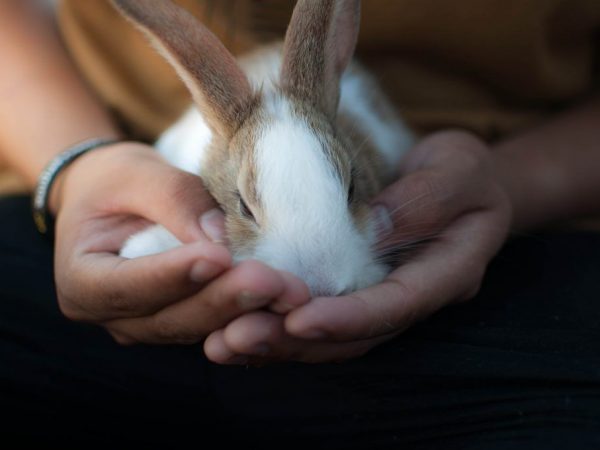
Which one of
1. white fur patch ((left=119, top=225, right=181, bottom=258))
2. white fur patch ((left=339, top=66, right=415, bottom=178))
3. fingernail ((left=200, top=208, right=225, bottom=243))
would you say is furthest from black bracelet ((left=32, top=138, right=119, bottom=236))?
white fur patch ((left=339, top=66, right=415, bottom=178))

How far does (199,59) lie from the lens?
1587 millimetres

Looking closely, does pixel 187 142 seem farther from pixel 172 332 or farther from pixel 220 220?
pixel 172 332

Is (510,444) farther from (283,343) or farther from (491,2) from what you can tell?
(491,2)

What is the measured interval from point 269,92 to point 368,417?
81 cm

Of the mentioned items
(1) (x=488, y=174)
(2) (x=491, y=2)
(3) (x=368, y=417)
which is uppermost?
(2) (x=491, y=2)

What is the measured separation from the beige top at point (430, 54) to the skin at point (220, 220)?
121mm

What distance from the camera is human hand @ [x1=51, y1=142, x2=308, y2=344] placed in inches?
45.9

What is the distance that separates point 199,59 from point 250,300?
2.22 ft

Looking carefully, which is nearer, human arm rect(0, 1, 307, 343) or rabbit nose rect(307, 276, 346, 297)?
human arm rect(0, 1, 307, 343)

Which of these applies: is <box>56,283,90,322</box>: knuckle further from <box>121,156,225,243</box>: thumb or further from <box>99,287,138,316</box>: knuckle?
<box>121,156,225,243</box>: thumb

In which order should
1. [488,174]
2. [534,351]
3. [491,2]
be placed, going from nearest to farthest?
[534,351], [488,174], [491,2]

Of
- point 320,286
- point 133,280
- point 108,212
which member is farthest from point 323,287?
point 108,212

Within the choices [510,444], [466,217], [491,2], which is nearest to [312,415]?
[510,444]

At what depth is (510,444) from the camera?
126 centimetres
